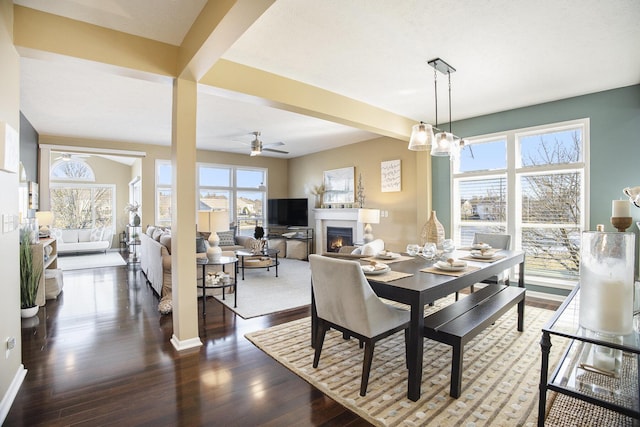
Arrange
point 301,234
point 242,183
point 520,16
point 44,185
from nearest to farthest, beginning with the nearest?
1. point 520,16
2. point 44,185
3. point 301,234
4. point 242,183

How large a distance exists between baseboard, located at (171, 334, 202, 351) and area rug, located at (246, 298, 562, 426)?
47cm

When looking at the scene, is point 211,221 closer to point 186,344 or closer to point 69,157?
point 186,344

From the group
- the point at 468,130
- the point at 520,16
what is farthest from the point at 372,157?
the point at 520,16

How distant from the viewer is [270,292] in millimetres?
4547

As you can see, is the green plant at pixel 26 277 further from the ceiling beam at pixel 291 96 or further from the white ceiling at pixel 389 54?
the ceiling beam at pixel 291 96

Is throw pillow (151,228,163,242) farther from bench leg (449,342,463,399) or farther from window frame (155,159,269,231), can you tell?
bench leg (449,342,463,399)

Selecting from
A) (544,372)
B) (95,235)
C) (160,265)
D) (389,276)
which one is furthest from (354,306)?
(95,235)

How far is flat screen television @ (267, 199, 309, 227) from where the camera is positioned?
8.15 meters

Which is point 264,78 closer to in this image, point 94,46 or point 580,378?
point 94,46

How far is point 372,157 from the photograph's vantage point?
6.55 meters

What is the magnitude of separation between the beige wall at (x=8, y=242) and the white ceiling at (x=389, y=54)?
1.27ft

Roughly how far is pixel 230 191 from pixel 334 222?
3013 millimetres

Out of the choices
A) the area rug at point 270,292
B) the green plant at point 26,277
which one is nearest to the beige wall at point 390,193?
the area rug at point 270,292

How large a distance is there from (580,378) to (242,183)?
795cm
